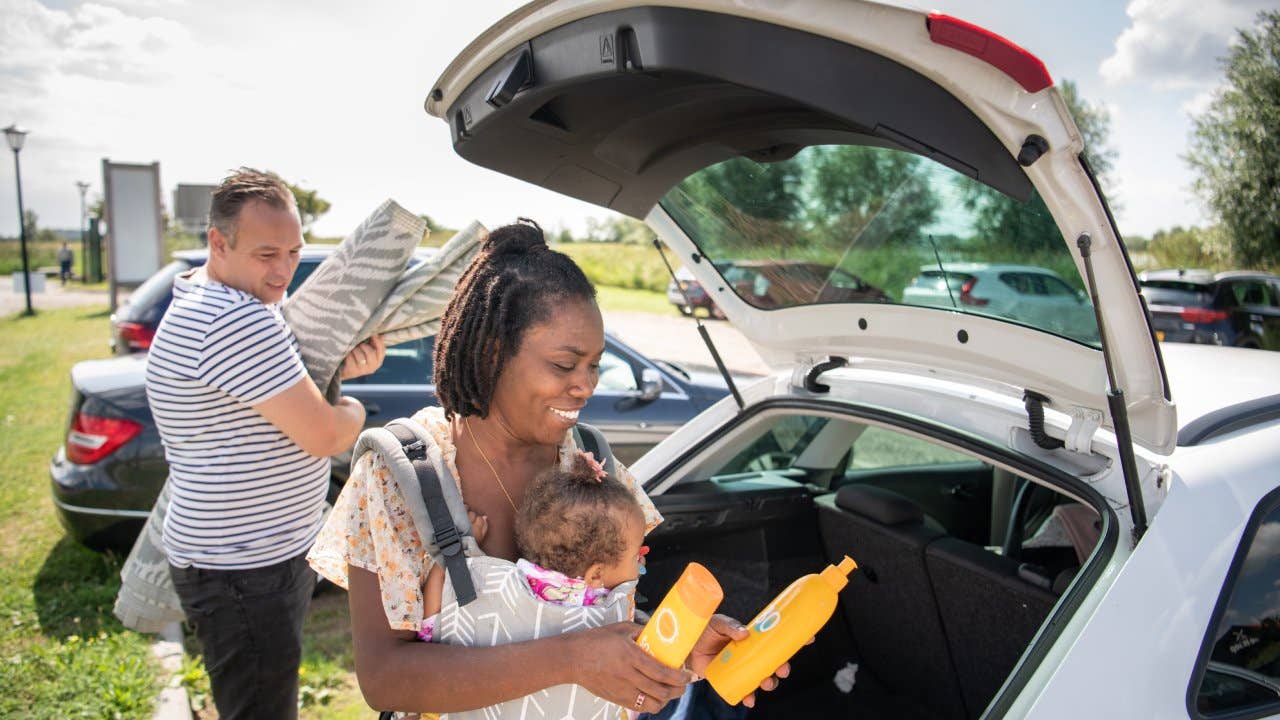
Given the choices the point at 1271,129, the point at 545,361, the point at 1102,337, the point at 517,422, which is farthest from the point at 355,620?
the point at 1271,129

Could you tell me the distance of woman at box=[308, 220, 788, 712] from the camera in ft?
3.94

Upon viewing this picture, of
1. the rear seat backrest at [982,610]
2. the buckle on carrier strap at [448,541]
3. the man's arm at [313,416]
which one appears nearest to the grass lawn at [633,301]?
the rear seat backrest at [982,610]

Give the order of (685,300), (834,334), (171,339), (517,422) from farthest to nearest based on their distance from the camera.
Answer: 1. (685,300)
2. (834,334)
3. (171,339)
4. (517,422)

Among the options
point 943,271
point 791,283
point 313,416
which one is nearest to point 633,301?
point 791,283

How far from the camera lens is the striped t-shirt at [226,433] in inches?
77.5

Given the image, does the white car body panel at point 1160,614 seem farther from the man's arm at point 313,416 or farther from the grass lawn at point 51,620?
the grass lawn at point 51,620

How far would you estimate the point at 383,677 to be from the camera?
4.05 feet

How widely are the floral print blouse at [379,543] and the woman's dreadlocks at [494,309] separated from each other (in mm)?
155

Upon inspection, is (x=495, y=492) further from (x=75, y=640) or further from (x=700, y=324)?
(x=75, y=640)

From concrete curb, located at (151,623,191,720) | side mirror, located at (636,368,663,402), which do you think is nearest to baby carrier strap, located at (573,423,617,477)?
concrete curb, located at (151,623,191,720)

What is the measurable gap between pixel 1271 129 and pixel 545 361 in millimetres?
25865

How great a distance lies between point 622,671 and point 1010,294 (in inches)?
48.4

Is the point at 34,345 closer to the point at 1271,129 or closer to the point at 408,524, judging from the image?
the point at 408,524

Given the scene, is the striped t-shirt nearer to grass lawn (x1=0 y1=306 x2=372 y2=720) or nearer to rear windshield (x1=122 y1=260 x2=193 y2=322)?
grass lawn (x1=0 y1=306 x2=372 y2=720)
